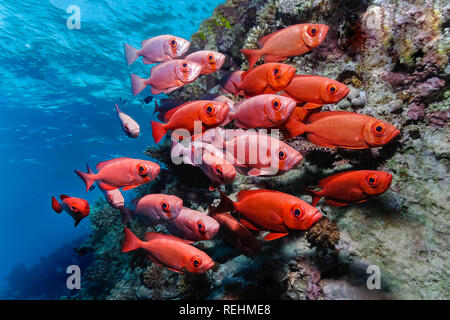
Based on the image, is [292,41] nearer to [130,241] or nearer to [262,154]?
[262,154]

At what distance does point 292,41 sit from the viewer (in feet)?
9.45

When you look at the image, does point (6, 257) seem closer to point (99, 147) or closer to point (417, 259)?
point (99, 147)

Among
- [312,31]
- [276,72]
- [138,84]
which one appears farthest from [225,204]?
[138,84]

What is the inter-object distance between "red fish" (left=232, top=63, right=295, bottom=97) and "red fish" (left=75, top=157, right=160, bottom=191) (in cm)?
152

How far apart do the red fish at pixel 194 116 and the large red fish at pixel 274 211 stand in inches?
34.3

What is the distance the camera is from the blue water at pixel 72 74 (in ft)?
49.5

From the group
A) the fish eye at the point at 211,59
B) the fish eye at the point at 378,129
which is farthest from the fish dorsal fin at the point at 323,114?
the fish eye at the point at 211,59

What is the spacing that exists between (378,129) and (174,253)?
267 cm

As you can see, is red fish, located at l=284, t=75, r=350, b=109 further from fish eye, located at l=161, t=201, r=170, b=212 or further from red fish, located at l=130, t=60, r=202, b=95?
fish eye, located at l=161, t=201, r=170, b=212

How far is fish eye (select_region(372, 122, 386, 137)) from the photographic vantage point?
217cm

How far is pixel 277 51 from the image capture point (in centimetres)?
303

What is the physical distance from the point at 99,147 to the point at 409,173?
40671 mm

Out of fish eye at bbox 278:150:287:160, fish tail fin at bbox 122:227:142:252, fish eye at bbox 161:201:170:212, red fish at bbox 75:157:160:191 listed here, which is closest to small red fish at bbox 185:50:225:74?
red fish at bbox 75:157:160:191

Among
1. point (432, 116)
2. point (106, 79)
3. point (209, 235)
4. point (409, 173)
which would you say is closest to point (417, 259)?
point (409, 173)
